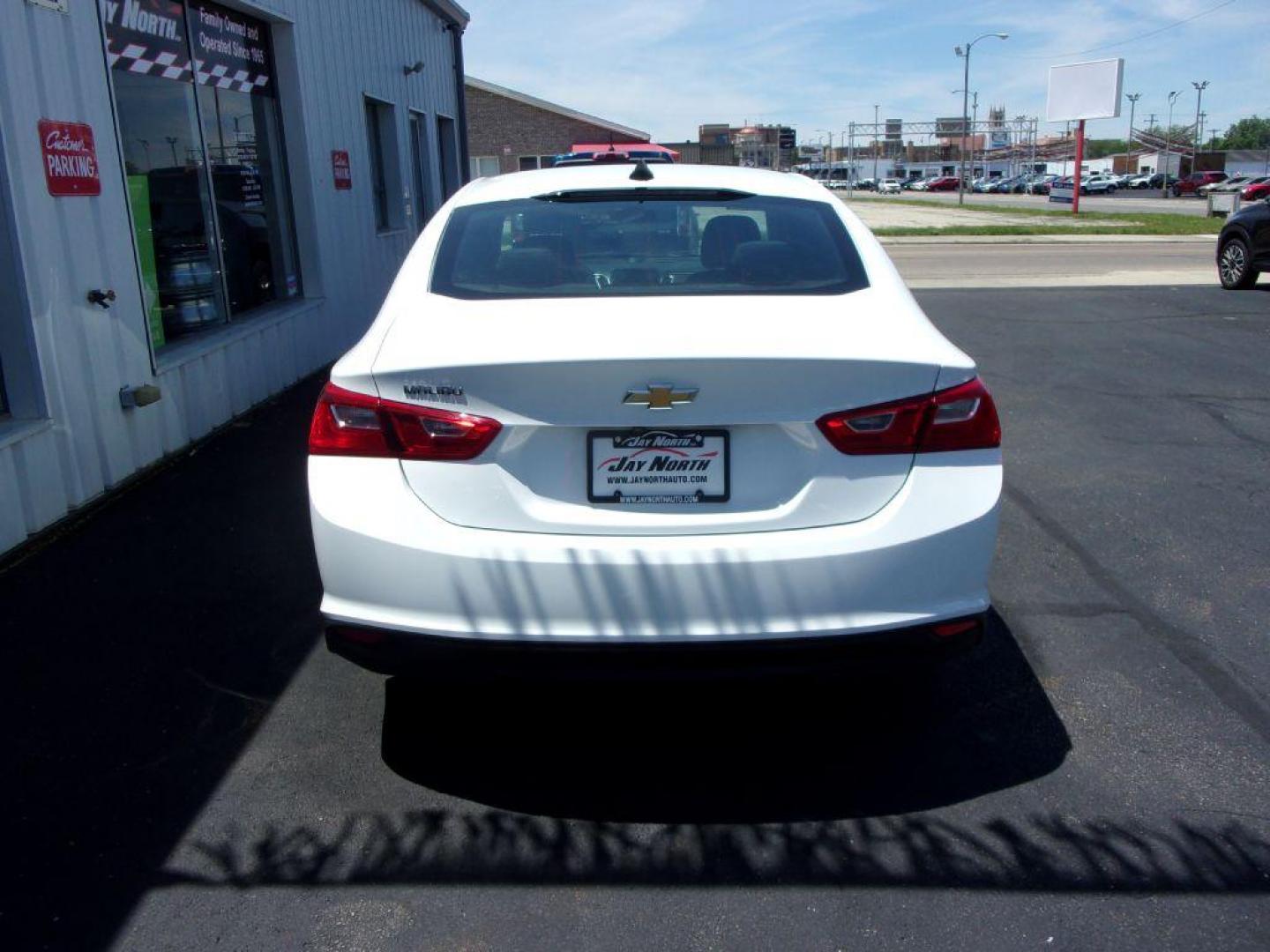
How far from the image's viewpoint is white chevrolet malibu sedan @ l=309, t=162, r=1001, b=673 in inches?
113

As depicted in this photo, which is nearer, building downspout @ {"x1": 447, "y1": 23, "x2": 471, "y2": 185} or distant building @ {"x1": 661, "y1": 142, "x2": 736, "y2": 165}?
building downspout @ {"x1": 447, "y1": 23, "x2": 471, "y2": 185}

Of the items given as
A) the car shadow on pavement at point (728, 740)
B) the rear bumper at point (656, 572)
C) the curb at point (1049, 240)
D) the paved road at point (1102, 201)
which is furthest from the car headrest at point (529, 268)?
the paved road at point (1102, 201)

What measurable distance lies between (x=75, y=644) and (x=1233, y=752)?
393 centimetres

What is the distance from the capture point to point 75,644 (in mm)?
4184

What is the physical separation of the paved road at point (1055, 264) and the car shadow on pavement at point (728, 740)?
13.7m

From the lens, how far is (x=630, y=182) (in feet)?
13.4

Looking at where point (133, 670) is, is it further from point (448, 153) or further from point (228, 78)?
point (448, 153)

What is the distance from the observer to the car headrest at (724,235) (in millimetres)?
3787

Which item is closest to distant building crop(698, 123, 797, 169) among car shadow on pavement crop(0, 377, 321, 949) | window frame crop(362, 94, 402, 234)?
window frame crop(362, 94, 402, 234)

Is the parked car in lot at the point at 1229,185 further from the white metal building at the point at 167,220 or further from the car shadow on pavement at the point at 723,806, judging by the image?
the car shadow on pavement at the point at 723,806

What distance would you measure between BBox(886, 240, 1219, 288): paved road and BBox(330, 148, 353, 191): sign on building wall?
8846mm

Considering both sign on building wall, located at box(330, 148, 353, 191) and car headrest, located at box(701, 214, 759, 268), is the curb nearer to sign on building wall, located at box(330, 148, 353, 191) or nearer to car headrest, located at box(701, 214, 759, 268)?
sign on building wall, located at box(330, 148, 353, 191)

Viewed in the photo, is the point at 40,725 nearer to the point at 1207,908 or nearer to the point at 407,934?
the point at 407,934

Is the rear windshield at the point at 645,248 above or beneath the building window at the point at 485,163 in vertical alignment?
beneath
